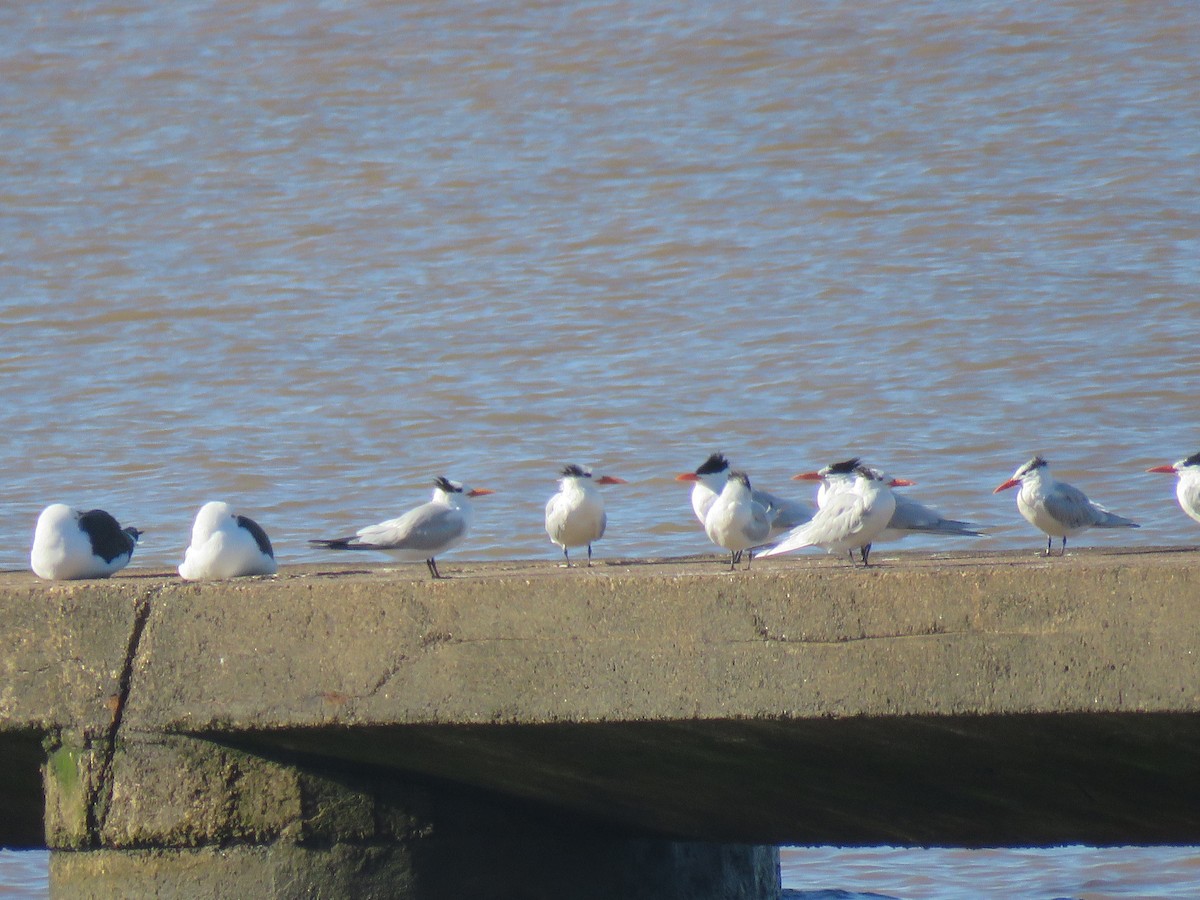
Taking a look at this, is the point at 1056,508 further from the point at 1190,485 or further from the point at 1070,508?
the point at 1190,485

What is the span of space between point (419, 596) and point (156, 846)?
3.19 feet

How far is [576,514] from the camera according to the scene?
15.9ft

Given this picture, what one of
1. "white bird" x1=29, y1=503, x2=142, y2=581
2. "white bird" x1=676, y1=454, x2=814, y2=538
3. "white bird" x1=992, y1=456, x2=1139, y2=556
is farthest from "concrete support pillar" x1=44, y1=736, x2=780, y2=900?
"white bird" x1=992, y1=456, x2=1139, y2=556

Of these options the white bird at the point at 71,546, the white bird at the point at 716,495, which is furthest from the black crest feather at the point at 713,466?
the white bird at the point at 71,546

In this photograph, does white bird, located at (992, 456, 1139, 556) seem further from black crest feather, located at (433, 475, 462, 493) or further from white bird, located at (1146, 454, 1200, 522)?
black crest feather, located at (433, 475, 462, 493)

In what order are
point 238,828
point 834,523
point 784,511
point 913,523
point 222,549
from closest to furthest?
point 238,828 < point 222,549 < point 834,523 < point 913,523 < point 784,511

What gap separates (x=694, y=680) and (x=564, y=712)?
0.95 feet

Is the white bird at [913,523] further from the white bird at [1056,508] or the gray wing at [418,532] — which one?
the gray wing at [418,532]

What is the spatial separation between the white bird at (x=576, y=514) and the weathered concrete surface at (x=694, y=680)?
34.2 inches

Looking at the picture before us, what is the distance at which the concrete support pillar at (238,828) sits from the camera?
3861 millimetres

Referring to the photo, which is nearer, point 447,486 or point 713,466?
point 447,486

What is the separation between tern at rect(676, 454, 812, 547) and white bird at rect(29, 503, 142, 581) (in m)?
1.73

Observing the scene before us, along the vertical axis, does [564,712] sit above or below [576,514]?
below

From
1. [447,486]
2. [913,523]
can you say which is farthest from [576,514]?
[913,523]
